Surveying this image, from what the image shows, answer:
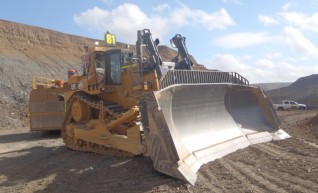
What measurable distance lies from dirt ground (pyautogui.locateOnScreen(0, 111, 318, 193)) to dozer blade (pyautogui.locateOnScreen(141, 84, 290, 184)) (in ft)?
0.86

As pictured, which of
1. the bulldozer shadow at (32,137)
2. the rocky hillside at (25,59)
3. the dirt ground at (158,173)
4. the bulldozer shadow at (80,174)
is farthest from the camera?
the rocky hillside at (25,59)

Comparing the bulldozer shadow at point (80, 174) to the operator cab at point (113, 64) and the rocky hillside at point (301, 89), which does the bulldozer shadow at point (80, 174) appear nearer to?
the operator cab at point (113, 64)

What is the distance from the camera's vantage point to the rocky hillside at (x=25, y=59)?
2516cm

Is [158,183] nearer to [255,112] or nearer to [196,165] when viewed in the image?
[196,165]

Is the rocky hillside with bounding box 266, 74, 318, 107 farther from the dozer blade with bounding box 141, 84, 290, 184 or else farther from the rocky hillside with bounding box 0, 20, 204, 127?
the dozer blade with bounding box 141, 84, 290, 184

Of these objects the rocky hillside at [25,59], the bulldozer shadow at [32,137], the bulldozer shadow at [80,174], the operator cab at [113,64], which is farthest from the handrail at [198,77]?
the rocky hillside at [25,59]

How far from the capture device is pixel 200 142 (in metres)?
8.11

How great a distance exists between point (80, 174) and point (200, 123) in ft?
8.96

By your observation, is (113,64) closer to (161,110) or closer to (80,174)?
(80,174)

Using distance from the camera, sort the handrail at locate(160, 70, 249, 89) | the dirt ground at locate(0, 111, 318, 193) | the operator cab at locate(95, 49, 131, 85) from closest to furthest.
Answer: the dirt ground at locate(0, 111, 318, 193) → the handrail at locate(160, 70, 249, 89) → the operator cab at locate(95, 49, 131, 85)

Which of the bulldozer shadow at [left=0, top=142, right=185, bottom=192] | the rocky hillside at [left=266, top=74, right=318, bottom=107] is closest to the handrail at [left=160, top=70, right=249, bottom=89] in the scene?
the bulldozer shadow at [left=0, top=142, right=185, bottom=192]

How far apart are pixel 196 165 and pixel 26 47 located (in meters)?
35.1

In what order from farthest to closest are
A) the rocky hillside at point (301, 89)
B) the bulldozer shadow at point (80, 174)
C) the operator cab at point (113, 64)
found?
the rocky hillside at point (301, 89) < the operator cab at point (113, 64) < the bulldozer shadow at point (80, 174)

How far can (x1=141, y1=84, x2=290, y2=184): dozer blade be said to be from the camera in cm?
668
